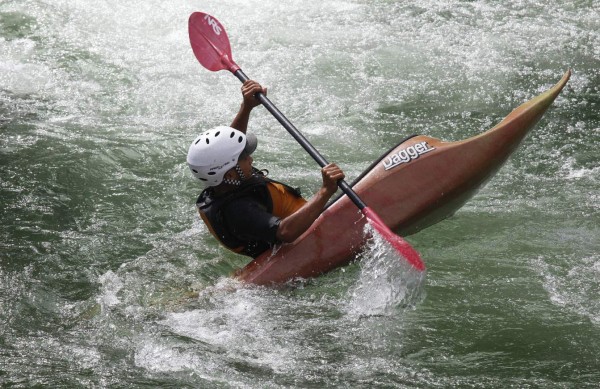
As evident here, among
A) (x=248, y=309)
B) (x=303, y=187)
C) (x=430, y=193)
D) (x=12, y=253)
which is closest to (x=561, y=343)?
(x=430, y=193)

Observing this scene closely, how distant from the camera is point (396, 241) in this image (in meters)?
4.74

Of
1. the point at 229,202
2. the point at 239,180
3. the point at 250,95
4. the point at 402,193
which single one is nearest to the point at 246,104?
the point at 250,95

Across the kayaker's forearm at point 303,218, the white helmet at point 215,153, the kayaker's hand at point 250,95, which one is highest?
the white helmet at point 215,153

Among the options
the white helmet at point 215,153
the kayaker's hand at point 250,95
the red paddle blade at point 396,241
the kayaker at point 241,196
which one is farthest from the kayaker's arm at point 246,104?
the red paddle blade at point 396,241

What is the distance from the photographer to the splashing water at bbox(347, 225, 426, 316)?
15.6ft

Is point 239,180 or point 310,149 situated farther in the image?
point 310,149

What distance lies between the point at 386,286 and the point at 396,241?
0.91 feet

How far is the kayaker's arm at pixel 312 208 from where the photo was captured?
15.1ft

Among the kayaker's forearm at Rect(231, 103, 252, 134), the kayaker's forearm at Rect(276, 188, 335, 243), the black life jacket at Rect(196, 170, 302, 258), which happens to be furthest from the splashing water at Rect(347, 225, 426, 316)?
the kayaker's forearm at Rect(231, 103, 252, 134)

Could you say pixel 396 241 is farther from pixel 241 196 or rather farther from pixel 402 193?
pixel 241 196

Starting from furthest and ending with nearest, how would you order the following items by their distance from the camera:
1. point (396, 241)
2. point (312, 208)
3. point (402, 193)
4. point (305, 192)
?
point (305, 192), point (402, 193), point (396, 241), point (312, 208)

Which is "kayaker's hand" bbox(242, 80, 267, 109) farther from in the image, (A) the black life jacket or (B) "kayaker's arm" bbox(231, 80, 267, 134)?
(A) the black life jacket

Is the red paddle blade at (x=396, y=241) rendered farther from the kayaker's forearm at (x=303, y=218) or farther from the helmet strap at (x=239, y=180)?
the helmet strap at (x=239, y=180)

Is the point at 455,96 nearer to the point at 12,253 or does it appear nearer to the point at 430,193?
the point at 430,193
